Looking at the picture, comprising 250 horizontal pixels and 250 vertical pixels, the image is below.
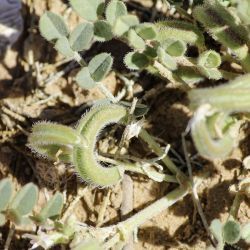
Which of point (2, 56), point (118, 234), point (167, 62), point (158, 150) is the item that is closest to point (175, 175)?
point (158, 150)

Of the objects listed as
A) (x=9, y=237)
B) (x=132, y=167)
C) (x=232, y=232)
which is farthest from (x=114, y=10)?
(x=9, y=237)

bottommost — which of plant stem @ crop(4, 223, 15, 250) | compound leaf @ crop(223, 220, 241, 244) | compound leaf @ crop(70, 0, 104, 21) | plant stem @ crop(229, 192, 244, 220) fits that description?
plant stem @ crop(4, 223, 15, 250)

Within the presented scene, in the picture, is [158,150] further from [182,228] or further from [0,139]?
[0,139]

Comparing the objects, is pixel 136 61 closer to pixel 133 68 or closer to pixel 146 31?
pixel 133 68

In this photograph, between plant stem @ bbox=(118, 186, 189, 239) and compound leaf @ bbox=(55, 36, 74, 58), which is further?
plant stem @ bbox=(118, 186, 189, 239)

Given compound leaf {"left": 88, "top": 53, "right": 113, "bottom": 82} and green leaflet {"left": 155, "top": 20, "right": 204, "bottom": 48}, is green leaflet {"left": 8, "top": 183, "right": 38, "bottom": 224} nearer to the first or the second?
compound leaf {"left": 88, "top": 53, "right": 113, "bottom": 82}

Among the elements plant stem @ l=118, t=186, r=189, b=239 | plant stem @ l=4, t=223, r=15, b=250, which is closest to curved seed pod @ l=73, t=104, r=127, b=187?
plant stem @ l=118, t=186, r=189, b=239
